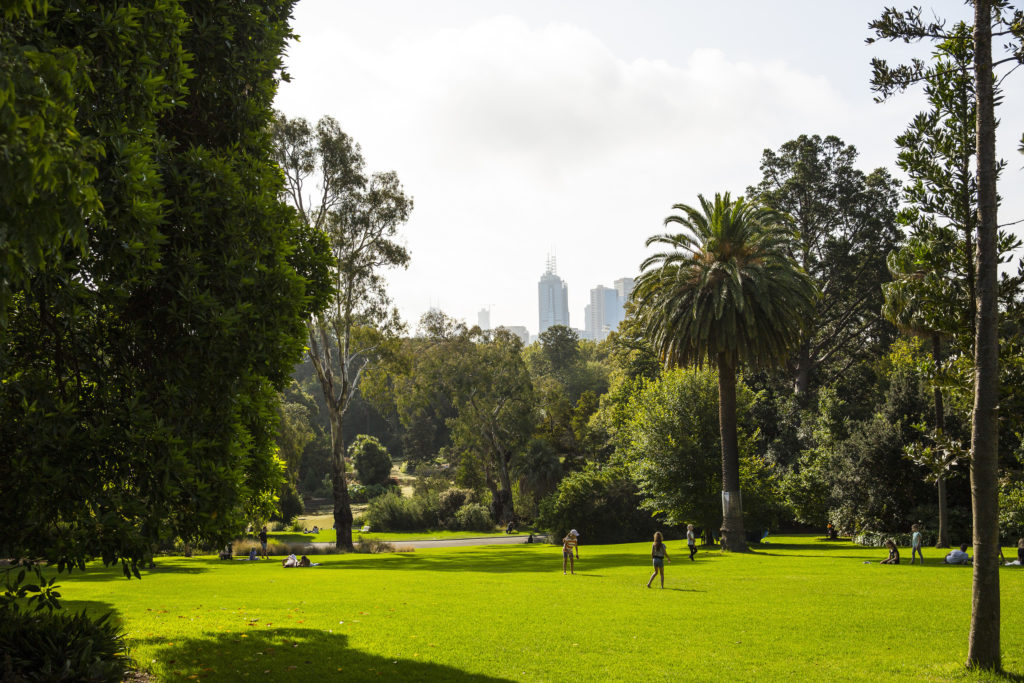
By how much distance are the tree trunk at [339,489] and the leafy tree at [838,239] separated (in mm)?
32145

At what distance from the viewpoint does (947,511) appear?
3447 centimetres

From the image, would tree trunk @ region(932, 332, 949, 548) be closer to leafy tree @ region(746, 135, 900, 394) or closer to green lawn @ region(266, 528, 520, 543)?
leafy tree @ region(746, 135, 900, 394)

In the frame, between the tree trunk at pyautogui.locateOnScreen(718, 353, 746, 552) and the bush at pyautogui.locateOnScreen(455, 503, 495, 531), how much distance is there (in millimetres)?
26704

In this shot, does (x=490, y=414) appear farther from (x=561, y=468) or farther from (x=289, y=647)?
(x=289, y=647)

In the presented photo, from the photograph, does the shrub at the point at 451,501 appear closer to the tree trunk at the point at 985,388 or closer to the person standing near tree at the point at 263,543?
the person standing near tree at the point at 263,543

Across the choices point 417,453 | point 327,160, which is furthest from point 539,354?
point 327,160

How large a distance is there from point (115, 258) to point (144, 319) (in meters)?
1.52

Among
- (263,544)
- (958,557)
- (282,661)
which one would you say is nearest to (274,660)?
(282,661)

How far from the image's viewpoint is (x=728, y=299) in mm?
31797

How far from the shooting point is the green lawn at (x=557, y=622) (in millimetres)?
11617

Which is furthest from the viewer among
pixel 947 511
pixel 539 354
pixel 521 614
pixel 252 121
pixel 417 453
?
pixel 539 354

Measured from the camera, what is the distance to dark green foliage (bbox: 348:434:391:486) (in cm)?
7544

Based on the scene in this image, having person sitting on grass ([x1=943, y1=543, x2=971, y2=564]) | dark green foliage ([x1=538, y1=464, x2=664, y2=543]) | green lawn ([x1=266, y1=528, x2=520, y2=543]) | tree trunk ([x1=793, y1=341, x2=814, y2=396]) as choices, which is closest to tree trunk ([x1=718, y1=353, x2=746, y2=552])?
person sitting on grass ([x1=943, y1=543, x2=971, y2=564])

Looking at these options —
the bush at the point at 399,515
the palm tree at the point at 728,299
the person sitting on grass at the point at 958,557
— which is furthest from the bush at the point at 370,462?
the person sitting on grass at the point at 958,557
